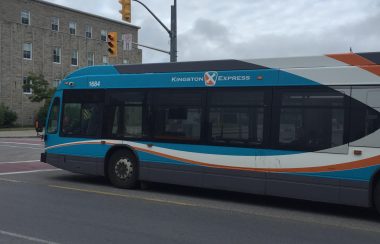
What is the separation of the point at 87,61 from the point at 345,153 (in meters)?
52.3

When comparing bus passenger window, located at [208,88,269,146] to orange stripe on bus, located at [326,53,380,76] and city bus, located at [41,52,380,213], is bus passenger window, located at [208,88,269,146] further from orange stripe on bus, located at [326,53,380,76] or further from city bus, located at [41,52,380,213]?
orange stripe on bus, located at [326,53,380,76]

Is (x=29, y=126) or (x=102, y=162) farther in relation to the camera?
(x=29, y=126)

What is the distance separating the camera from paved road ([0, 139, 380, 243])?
693 centimetres

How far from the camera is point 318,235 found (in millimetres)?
7234

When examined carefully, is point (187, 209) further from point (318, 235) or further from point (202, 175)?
point (318, 235)

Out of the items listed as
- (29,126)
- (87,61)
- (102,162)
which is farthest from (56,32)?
(102,162)

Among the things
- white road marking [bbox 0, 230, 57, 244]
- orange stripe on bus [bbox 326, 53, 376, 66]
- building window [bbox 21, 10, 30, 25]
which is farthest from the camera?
building window [bbox 21, 10, 30, 25]

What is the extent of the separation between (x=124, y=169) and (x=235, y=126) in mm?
3133

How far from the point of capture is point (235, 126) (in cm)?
980

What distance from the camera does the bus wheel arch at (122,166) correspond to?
1141 centimetres

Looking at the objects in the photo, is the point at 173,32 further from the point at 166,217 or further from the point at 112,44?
the point at 166,217

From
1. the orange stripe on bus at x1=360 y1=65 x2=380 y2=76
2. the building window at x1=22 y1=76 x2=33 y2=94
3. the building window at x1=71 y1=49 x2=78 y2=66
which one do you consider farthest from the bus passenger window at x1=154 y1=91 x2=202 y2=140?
the building window at x1=71 y1=49 x2=78 y2=66

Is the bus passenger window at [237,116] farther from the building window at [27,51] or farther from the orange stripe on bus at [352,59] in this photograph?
the building window at [27,51]

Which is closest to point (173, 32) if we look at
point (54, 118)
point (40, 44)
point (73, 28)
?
point (54, 118)
